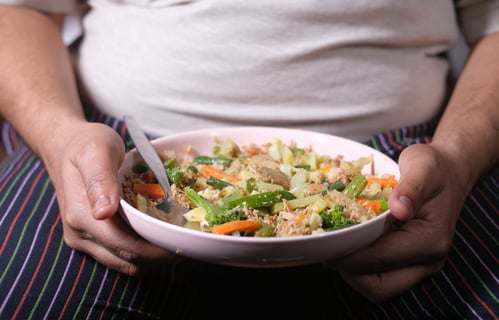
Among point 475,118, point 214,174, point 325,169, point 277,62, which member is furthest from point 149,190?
point 475,118

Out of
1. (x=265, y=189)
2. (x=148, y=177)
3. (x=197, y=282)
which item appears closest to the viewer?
(x=265, y=189)

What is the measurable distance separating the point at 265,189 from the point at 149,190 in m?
0.24

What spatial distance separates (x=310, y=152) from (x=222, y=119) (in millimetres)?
281

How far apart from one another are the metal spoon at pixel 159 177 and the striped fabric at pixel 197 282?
0.66 ft

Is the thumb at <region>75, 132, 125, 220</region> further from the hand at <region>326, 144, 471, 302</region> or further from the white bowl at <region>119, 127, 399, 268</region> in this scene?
the hand at <region>326, 144, 471, 302</region>

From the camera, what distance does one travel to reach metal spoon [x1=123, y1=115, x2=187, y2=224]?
106 cm

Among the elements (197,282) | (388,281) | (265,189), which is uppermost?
(265,189)

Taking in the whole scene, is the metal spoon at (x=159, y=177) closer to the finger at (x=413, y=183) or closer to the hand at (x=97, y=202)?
the hand at (x=97, y=202)

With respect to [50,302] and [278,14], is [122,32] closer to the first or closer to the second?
[278,14]

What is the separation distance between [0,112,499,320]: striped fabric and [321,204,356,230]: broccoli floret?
305 millimetres

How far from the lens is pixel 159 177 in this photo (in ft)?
3.80

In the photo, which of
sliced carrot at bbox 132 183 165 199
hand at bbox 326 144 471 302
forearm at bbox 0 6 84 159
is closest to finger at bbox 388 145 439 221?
hand at bbox 326 144 471 302

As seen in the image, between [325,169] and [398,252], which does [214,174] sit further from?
[398,252]

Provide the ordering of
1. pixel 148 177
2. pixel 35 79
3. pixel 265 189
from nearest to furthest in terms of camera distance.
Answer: pixel 265 189 → pixel 148 177 → pixel 35 79
